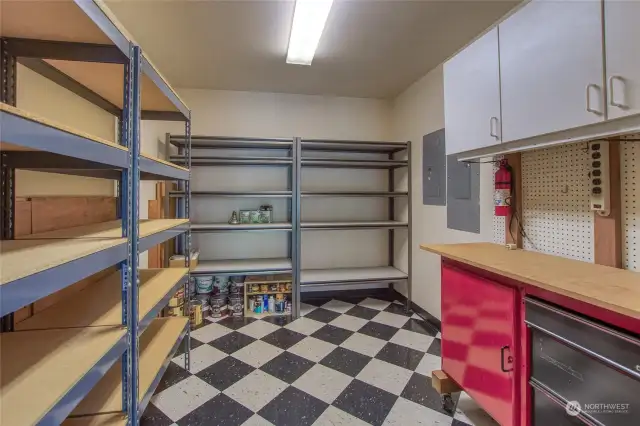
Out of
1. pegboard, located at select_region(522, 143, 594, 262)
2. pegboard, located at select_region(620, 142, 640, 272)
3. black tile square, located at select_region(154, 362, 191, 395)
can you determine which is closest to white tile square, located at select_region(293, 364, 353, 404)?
black tile square, located at select_region(154, 362, 191, 395)

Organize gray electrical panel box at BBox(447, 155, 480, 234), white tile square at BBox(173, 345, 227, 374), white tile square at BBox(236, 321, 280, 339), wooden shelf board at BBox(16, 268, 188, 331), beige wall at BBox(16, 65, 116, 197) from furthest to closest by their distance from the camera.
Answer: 1. white tile square at BBox(236, 321, 280, 339)
2. gray electrical panel box at BBox(447, 155, 480, 234)
3. white tile square at BBox(173, 345, 227, 374)
4. beige wall at BBox(16, 65, 116, 197)
5. wooden shelf board at BBox(16, 268, 188, 331)

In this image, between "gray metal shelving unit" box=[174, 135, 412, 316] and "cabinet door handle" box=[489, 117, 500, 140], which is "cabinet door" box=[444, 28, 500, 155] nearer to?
"cabinet door handle" box=[489, 117, 500, 140]

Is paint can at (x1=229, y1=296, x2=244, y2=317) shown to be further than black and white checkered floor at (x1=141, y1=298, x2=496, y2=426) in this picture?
Yes

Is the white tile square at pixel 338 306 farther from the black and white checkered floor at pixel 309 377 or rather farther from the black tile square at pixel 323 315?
the black and white checkered floor at pixel 309 377

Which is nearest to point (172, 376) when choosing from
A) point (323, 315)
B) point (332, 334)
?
point (332, 334)

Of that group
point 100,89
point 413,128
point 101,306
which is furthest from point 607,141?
point 100,89

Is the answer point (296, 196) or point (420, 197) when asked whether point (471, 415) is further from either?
point (296, 196)

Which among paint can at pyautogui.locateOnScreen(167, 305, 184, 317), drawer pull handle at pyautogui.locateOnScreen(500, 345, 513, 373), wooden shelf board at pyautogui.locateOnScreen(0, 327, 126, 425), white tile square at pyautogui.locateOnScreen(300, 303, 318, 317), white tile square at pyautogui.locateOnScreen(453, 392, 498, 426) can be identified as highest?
wooden shelf board at pyautogui.locateOnScreen(0, 327, 126, 425)

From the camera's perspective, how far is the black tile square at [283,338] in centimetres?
250

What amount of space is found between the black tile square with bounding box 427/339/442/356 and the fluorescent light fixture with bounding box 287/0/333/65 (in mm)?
2481

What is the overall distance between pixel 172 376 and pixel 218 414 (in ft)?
1.83

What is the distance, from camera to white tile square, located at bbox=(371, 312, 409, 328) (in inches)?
115

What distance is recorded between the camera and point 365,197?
371 cm

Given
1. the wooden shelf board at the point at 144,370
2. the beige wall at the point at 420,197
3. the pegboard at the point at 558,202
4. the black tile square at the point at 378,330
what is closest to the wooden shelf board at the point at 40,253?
the wooden shelf board at the point at 144,370
